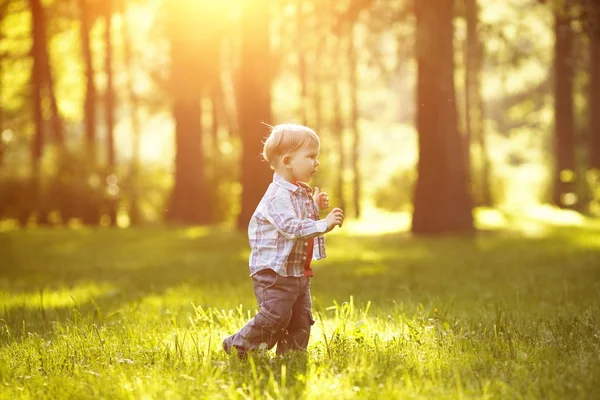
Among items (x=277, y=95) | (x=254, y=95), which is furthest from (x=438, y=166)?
(x=277, y=95)

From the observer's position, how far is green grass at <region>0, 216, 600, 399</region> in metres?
4.26

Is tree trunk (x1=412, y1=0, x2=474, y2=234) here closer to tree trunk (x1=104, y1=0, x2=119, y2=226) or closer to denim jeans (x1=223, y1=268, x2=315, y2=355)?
tree trunk (x1=104, y1=0, x2=119, y2=226)

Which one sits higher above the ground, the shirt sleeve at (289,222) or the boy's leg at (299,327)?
the shirt sleeve at (289,222)

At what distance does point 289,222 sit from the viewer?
492 cm

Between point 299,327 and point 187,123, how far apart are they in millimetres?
17302

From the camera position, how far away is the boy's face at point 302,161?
515 cm

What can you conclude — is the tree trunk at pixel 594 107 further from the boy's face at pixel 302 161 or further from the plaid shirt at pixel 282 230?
the plaid shirt at pixel 282 230

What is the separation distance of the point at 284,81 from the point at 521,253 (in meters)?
22.0

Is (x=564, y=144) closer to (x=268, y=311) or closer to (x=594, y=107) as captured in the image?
(x=594, y=107)

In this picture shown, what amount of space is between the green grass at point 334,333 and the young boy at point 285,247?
0.59 ft

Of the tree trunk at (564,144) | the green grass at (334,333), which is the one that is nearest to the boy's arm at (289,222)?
the green grass at (334,333)

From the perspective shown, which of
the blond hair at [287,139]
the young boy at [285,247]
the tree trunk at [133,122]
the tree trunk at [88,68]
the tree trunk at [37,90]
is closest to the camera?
the young boy at [285,247]

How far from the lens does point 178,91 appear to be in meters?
21.6

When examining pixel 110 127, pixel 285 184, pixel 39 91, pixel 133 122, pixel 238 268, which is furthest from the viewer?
pixel 133 122
